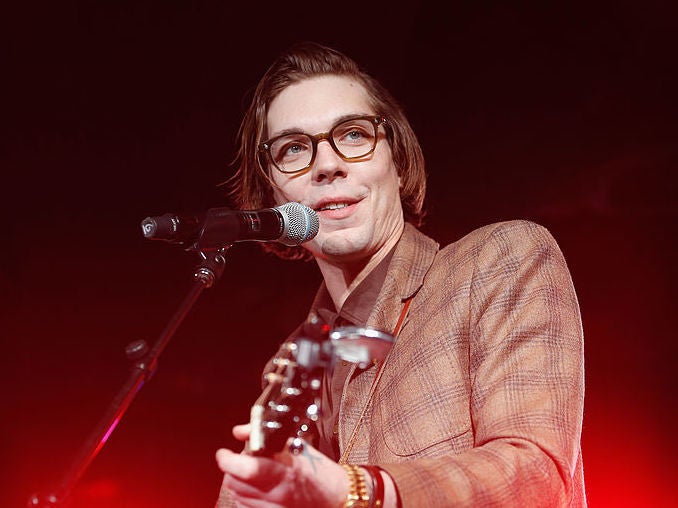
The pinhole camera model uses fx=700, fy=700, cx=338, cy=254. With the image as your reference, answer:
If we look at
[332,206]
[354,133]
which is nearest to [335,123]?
[354,133]

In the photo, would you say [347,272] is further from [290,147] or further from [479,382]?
[479,382]

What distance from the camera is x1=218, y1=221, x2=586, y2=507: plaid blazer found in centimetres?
144

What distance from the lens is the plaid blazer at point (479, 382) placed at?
4.74 ft

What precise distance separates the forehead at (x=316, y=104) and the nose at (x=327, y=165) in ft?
0.33

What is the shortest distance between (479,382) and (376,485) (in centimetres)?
58

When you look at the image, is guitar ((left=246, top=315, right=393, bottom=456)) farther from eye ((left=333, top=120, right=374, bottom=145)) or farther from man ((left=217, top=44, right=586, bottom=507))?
eye ((left=333, top=120, right=374, bottom=145))

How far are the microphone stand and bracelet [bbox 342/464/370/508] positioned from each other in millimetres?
431

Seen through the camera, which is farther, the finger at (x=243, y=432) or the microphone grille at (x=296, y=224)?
the microphone grille at (x=296, y=224)

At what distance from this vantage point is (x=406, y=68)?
12.7ft

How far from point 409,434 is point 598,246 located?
76.8 inches

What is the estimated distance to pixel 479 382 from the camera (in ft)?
5.84

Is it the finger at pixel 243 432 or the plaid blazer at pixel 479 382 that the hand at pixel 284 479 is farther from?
the plaid blazer at pixel 479 382

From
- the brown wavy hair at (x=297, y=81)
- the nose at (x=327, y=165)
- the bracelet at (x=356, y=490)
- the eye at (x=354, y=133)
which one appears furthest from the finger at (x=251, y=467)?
the brown wavy hair at (x=297, y=81)

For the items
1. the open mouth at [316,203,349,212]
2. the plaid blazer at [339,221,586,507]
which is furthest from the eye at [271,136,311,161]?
the plaid blazer at [339,221,586,507]
